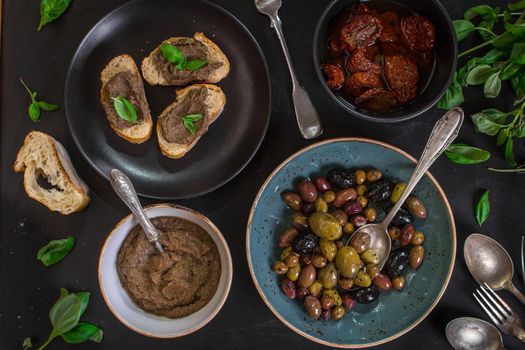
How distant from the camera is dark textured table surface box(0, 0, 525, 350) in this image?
5.60ft

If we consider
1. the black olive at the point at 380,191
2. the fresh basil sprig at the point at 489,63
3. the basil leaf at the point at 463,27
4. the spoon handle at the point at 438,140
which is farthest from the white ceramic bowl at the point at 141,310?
the basil leaf at the point at 463,27

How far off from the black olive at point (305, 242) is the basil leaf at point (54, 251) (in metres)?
0.70

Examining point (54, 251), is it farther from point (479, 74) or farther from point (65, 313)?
point (479, 74)

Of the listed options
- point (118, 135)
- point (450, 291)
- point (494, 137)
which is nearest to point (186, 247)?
point (118, 135)

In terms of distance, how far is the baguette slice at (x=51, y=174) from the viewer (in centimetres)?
169

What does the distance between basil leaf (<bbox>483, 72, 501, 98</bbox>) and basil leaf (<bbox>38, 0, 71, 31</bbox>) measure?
1.31 meters

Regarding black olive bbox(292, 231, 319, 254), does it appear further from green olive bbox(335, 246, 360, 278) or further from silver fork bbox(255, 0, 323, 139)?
silver fork bbox(255, 0, 323, 139)

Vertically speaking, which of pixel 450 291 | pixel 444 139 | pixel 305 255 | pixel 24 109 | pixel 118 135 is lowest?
pixel 450 291

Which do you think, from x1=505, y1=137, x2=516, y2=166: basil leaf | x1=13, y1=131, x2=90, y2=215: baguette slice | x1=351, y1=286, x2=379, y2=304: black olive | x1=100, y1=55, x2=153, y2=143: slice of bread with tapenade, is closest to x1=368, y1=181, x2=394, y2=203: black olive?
x1=351, y1=286, x2=379, y2=304: black olive

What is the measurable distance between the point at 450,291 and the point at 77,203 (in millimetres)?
1176

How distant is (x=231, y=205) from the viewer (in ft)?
5.68

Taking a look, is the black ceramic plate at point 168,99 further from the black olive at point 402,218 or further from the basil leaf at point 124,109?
the black olive at point 402,218

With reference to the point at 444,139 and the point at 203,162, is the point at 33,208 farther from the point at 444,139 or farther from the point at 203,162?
the point at 444,139

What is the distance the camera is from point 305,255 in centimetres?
162
